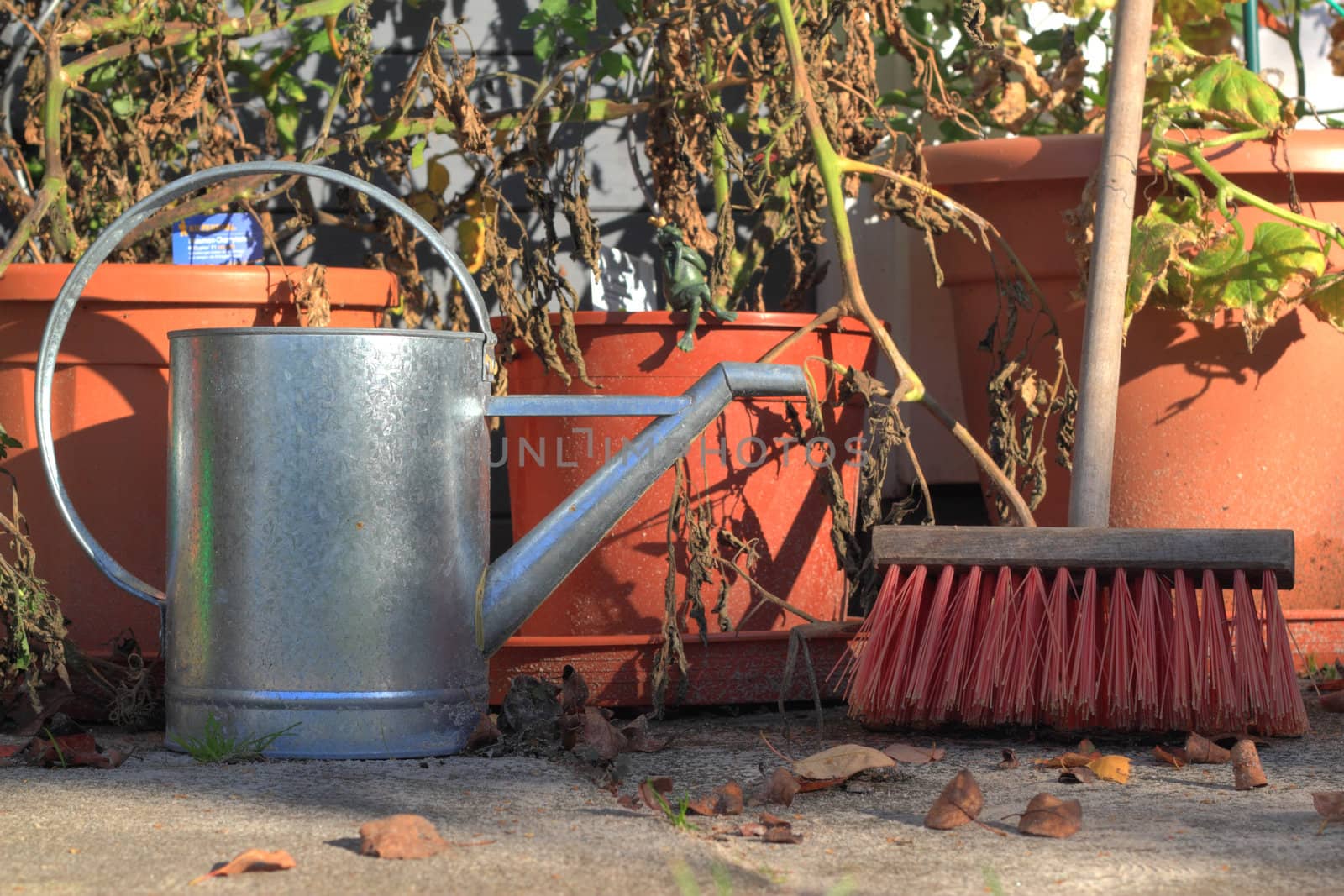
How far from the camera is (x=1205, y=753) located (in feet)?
5.05

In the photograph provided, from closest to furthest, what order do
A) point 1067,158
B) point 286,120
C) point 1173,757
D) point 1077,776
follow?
point 1077,776 → point 1173,757 → point 1067,158 → point 286,120

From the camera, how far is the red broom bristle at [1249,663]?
1.60 meters

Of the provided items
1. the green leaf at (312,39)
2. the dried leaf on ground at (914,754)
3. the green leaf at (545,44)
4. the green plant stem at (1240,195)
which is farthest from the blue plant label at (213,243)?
the green plant stem at (1240,195)

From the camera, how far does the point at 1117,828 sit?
121cm

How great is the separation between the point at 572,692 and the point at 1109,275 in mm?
889

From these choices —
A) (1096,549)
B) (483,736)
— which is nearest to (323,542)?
(483,736)

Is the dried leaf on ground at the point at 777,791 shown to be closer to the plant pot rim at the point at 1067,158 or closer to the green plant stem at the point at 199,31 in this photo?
the plant pot rim at the point at 1067,158

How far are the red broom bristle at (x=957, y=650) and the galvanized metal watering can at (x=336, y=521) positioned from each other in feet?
1.24

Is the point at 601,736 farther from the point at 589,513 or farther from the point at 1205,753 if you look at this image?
the point at 1205,753

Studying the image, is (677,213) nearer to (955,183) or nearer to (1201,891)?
(955,183)

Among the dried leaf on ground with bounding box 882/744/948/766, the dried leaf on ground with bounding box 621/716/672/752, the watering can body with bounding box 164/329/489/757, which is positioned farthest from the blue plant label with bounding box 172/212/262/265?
the dried leaf on ground with bounding box 882/744/948/766

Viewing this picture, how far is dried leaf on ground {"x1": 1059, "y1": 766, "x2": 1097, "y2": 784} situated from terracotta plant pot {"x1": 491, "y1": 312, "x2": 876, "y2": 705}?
0.48 m

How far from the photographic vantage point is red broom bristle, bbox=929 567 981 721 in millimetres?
1655

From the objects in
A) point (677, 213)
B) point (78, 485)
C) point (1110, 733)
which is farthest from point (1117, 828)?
point (78, 485)
